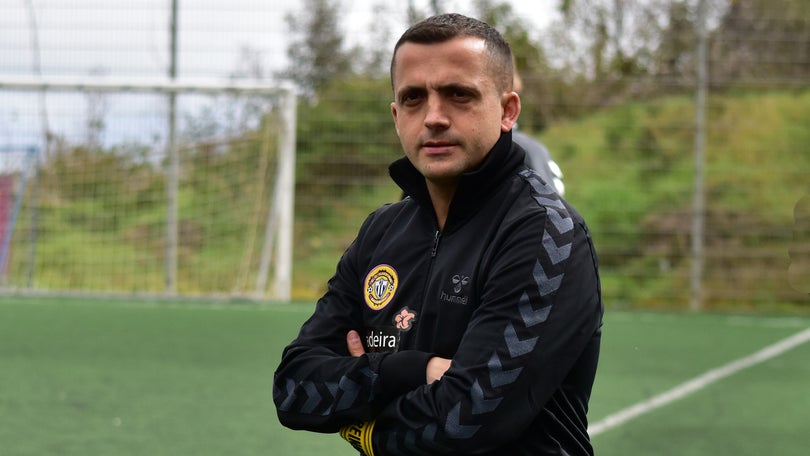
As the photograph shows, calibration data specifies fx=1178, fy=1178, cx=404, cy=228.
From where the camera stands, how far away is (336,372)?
266cm

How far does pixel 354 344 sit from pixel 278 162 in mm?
10515

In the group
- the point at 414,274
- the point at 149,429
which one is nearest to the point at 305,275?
the point at 149,429

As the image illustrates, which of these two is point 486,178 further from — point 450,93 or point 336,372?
point 336,372

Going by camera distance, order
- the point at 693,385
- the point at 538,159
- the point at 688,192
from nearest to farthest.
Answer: the point at 538,159 → the point at 693,385 → the point at 688,192

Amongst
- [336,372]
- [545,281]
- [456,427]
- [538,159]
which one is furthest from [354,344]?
[538,159]

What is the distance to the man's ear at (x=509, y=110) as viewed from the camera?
2641 millimetres

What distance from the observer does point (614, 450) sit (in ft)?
18.0

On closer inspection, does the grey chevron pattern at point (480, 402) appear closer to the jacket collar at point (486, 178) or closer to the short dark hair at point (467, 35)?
the jacket collar at point (486, 178)

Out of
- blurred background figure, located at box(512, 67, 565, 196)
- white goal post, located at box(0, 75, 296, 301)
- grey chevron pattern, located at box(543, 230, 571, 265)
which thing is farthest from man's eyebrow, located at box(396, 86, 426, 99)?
white goal post, located at box(0, 75, 296, 301)

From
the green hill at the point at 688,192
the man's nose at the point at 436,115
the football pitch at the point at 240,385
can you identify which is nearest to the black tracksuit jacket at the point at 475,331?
the man's nose at the point at 436,115

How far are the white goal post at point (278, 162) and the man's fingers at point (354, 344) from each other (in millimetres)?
10063

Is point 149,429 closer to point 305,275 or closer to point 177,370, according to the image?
point 177,370

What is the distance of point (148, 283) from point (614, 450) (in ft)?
27.8

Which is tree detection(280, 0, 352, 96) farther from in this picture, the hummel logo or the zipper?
the hummel logo
